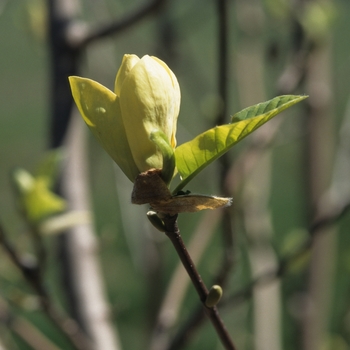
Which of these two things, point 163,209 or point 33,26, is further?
point 33,26

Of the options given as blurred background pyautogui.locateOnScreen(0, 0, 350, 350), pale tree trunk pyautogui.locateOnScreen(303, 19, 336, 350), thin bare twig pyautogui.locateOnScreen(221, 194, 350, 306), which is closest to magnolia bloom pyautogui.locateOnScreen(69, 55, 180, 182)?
blurred background pyautogui.locateOnScreen(0, 0, 350, 350)

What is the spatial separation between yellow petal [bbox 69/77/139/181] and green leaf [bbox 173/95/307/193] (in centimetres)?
4

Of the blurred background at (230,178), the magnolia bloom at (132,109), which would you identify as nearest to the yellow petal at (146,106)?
the magnolia bloom at (132,109)

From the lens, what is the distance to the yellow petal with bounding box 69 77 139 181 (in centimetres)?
39

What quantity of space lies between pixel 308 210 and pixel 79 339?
25.8 inches

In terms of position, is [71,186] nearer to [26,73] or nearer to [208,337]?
[208,337]

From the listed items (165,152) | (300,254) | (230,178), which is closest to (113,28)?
(230,178)

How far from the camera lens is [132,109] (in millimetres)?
386

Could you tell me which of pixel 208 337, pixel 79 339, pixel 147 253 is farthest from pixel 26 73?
pixel 79 339

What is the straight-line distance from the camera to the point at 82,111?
40 centimetres

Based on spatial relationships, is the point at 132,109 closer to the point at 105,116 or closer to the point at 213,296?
the point at 105,116

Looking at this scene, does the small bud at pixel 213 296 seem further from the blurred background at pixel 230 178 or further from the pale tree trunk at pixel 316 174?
the pale tree trunk at pixel 316 174

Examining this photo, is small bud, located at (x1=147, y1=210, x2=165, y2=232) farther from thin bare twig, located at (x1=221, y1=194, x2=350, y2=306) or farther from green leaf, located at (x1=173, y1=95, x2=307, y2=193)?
thin bare twig, located at (x1=221, y1=194, x2=350, y2=306)

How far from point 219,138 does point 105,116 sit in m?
0.08
